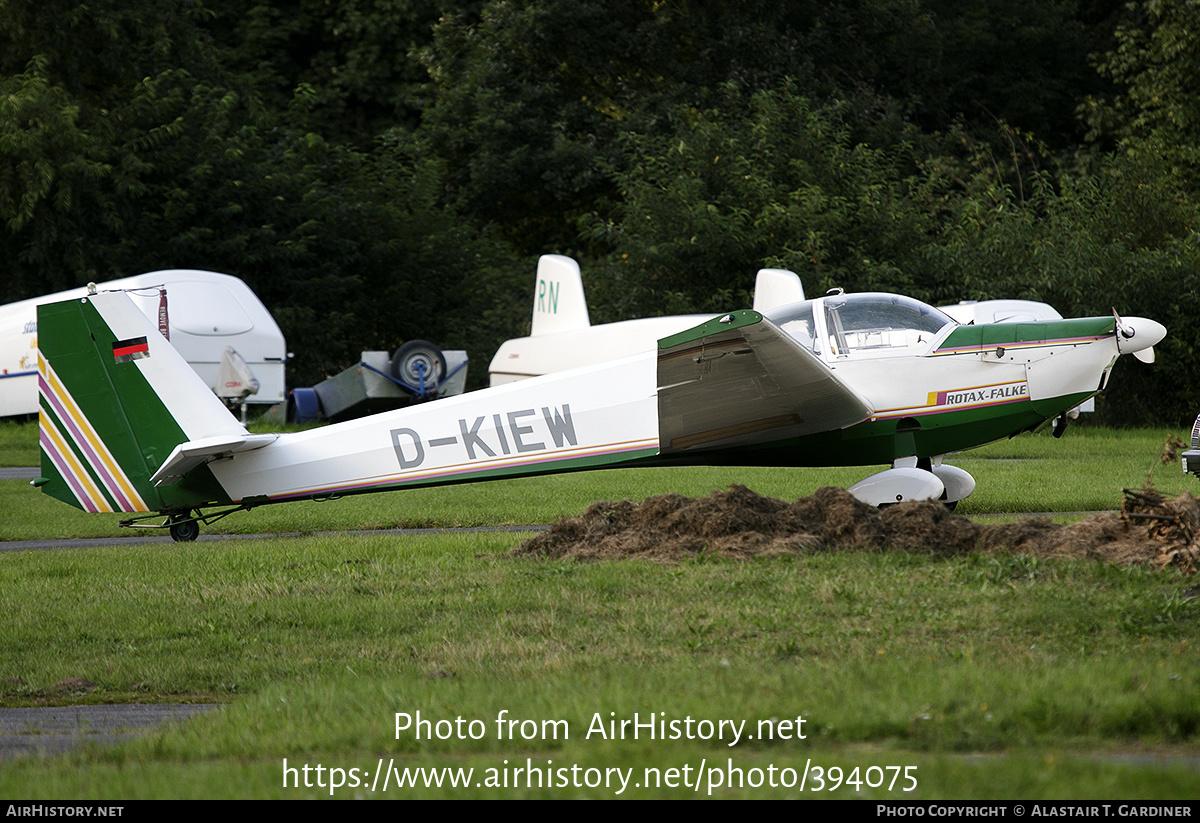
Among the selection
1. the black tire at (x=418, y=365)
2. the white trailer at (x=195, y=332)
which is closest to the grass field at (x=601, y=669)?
the white trailer at (x=195, y=332)

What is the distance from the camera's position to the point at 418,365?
2347cm

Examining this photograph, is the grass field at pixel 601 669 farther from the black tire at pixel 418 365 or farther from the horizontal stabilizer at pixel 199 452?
the black tire at pixel 418 365

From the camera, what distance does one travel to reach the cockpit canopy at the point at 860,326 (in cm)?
982

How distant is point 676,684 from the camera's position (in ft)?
16.4

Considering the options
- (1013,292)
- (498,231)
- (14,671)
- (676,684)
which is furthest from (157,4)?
(676,684)

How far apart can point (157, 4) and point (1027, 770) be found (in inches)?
1221

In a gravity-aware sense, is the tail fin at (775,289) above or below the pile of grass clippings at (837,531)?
above

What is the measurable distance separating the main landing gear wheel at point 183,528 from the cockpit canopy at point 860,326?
17.9ft

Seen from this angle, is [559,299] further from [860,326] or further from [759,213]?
[860,326]

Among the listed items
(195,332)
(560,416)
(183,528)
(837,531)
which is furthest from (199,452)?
(195,332)

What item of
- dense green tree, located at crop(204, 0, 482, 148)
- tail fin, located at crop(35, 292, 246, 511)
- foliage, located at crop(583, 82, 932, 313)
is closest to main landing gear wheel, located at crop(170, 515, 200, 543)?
tail fin, located at crop(35, 292, 246, 511)

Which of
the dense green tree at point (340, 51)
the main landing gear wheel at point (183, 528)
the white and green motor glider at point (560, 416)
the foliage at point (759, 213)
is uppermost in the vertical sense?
the dense green tree at point (340, 51)

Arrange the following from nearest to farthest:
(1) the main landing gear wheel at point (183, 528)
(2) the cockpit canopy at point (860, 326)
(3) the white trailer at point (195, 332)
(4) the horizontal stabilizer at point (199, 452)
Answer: (4) the horizontal stabilizer at point (199, 452) < (2) the cockpit canopy at point (860, 326) < (1) the main landing gear wheel at point (183, 528) < (3) the white trailer at point (195, 332)

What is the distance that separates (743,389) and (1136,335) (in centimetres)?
366
